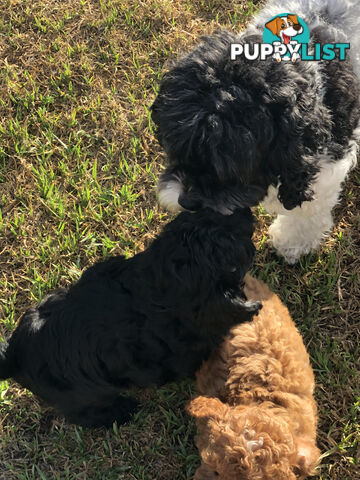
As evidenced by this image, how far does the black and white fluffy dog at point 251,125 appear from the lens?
216cm

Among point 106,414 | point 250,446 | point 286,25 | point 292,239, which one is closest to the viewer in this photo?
point 250,446

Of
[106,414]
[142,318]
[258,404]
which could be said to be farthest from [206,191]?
[106,414]

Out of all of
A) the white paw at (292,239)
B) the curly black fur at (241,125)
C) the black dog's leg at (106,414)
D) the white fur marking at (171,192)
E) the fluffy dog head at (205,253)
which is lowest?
the black dog's leg at (106,414)

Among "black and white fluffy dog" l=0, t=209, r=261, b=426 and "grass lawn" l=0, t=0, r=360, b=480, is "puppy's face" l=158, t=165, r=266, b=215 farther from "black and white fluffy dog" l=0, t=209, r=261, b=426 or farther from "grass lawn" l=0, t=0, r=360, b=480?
"grass lawn" l=0, t=0, r=360, b=480

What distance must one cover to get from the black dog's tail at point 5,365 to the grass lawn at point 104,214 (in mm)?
711

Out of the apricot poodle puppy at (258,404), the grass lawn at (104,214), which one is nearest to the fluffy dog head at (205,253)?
the apricot poodle puppy at (258,404)

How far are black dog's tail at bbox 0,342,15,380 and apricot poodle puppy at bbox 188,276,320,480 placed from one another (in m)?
0.97

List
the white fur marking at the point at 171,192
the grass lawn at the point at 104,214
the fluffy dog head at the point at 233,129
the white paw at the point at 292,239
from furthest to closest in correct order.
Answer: the white paw at the point at 292,239, the grass lawn at the point at 104,214, the white fur marking at the point at 171,192, the fluffy dog head at the point at 233,129

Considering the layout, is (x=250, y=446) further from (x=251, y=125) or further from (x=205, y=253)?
(x=251, y=125)

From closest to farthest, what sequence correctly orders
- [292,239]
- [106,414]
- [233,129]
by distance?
[233,129] → [106,414] → [292,239]

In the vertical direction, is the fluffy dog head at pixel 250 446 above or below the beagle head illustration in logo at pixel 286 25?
below

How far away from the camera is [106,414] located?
281 centimetres

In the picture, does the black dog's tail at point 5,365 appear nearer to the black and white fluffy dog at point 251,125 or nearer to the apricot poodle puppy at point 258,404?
the apricot poodle puppy at point 258,404

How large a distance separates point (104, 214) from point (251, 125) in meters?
1.66
